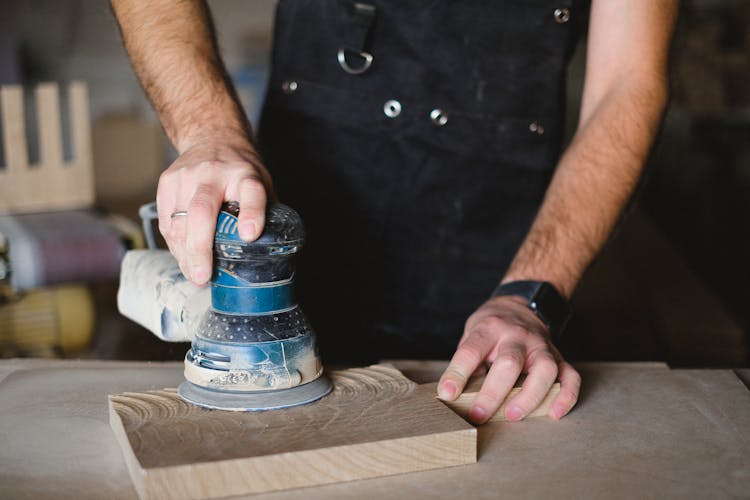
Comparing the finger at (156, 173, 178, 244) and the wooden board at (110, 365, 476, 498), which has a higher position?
the finger at (156, 173, 178, 244)

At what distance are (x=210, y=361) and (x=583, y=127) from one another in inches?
39.1

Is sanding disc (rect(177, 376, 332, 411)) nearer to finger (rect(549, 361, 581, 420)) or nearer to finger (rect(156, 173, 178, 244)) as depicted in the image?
finger (rect(156, 173, 178, 244))

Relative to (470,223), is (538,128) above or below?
above

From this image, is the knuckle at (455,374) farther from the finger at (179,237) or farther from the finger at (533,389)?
the finger at (179,237)

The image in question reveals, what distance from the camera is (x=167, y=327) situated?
127cm

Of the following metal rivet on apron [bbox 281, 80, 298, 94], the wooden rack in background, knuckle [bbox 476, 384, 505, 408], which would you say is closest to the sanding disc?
knuckle [bbox 476, 384, 505, 408]

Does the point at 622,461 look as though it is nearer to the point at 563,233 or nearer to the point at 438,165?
the point at 563,233

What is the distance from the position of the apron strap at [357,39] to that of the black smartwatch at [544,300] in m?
0.56

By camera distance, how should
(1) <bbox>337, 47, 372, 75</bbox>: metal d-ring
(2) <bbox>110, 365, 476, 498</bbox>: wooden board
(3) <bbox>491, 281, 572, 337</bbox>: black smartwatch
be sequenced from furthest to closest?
(1) <bbox>337, 47, 372, 75</bbox>: metal d-ring < (3) <bbox>491, 281, 572, 337</bbox>: black smartwatch < (2) <bbox>110, 365, 476, 498</bbox>: wooden board

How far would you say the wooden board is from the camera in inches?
36.7

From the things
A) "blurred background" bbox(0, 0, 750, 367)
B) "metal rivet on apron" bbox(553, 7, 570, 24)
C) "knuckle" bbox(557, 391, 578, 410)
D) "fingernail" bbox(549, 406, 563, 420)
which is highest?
"metal rivet on apron" bbox(553, 7, 570, 24)

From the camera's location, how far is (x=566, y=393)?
123 cm

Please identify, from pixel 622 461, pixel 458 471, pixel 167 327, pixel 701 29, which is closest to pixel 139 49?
pixel 167 327

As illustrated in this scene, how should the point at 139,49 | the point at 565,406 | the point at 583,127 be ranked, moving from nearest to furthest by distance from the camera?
the point at 565,406 → the point at 139,49 → the point at 583,127
